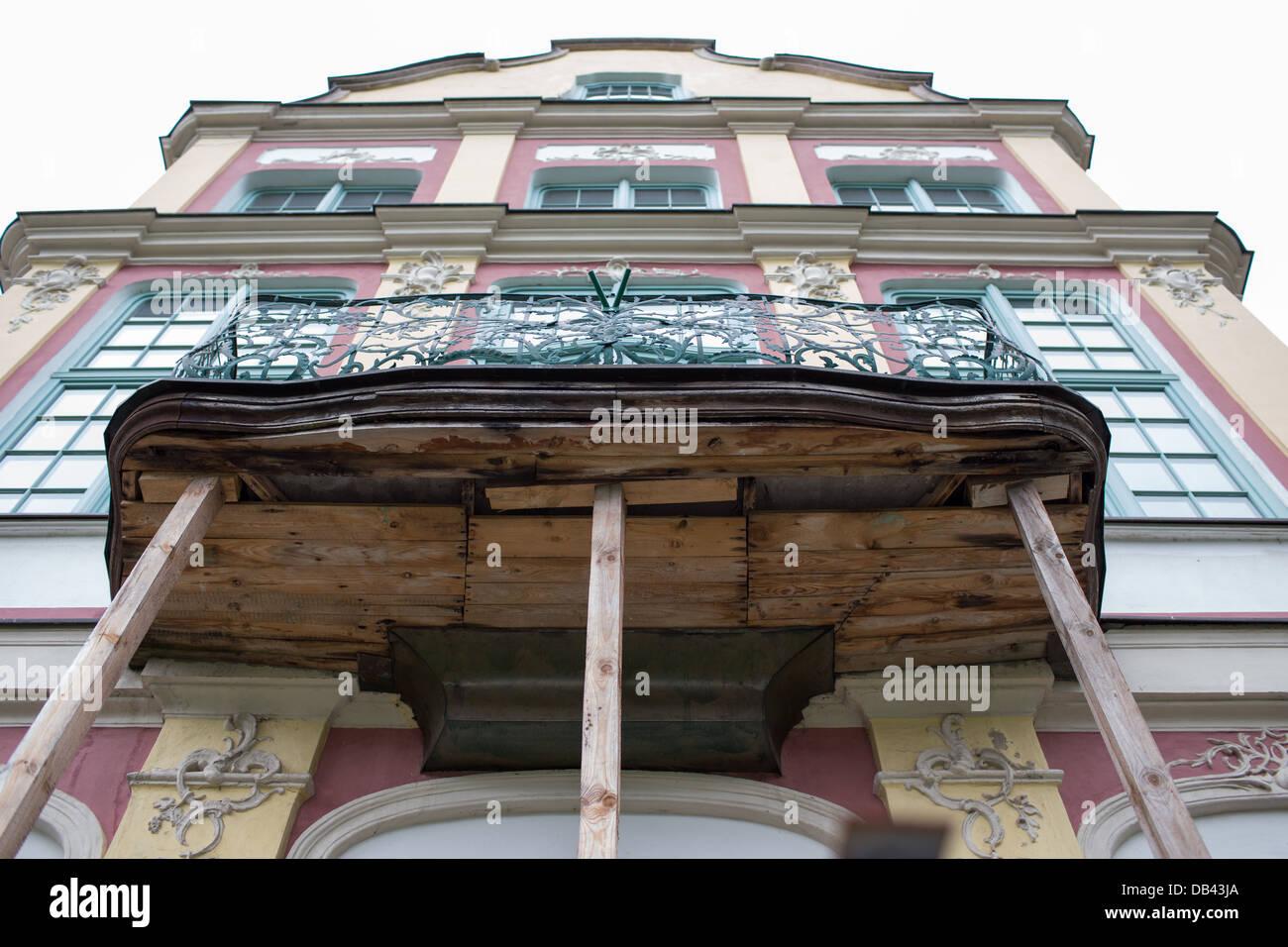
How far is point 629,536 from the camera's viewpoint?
520cm

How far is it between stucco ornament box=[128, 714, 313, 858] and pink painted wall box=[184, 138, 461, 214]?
23.2 feet

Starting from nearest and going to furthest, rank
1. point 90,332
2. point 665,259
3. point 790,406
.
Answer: point 790,406 → point 90,332 → point 665,259

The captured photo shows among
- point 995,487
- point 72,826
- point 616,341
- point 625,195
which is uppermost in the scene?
point 625,195

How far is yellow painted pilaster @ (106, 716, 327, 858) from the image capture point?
498 cm

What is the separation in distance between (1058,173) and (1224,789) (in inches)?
343

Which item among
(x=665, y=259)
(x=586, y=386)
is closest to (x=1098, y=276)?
(x=665, y=259)

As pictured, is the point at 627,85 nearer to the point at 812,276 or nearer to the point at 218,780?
the point at 812,276

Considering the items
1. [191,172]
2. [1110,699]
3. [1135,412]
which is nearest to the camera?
[1110,699]

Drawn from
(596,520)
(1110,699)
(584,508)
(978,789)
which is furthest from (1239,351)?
(596,520)

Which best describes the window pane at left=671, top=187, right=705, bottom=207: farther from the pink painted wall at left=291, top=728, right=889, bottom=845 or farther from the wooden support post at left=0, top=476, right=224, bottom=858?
the wooden support post at left=0, top=476, right=224, bottom=858

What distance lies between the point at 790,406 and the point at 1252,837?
11.0ft

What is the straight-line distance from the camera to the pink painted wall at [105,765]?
5.21m
